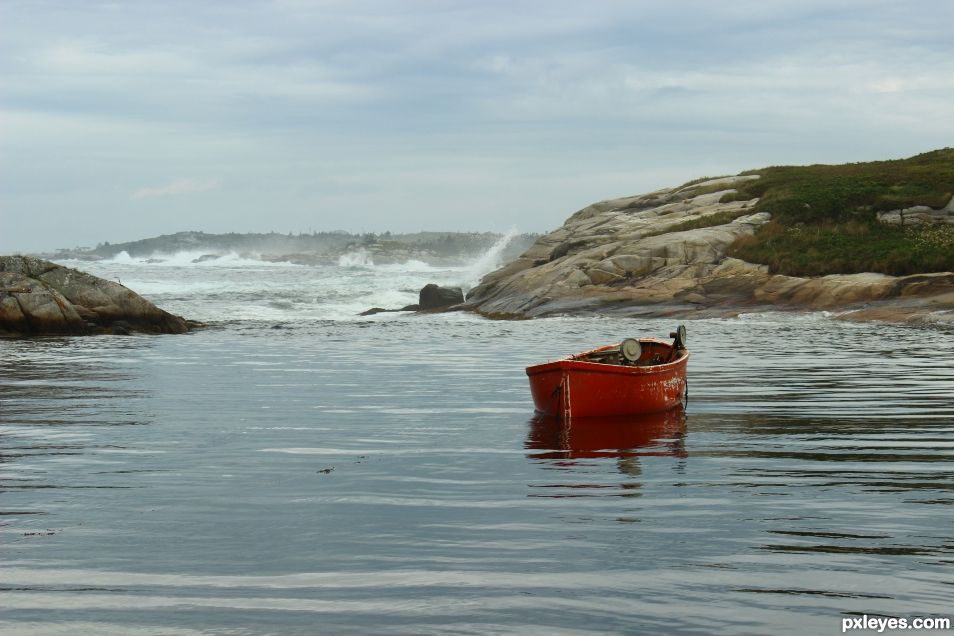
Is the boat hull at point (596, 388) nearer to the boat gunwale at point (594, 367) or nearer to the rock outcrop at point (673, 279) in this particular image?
the boat gunwale at point (594, 367)

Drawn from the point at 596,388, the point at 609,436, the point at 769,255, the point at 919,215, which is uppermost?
the point at 919,215

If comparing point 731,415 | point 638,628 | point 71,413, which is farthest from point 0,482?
point 731,415

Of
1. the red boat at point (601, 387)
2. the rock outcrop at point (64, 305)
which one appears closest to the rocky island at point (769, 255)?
the rock outcrop at point (64, 305)

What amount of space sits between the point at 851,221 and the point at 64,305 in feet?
121

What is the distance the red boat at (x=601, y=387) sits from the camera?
1590 centimetres

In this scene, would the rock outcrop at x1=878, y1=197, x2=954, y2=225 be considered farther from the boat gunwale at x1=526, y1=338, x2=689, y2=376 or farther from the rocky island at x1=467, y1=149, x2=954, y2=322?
the boat gunwale at x1=526, y1=338, x2=689, y2=376

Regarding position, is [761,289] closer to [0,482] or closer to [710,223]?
[710,223]

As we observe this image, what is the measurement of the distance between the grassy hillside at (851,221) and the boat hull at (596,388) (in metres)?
30.3

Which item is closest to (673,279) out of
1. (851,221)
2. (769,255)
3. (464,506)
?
(769,255)

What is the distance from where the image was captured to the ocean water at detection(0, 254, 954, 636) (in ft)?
23.2

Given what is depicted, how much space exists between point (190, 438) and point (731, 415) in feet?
27.1

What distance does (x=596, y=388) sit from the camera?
1602 centimetres

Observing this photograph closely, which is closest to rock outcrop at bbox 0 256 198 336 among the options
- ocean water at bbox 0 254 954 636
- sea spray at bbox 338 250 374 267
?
ocean water at bbox 0 254 954 636

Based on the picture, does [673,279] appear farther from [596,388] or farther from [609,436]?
[609,436]
